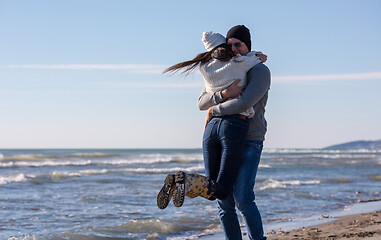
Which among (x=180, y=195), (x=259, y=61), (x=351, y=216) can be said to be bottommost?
(x=351, y=216)

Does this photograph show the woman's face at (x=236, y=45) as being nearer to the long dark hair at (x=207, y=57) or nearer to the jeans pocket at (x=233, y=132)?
the long dark hair at (x=207, y=57)

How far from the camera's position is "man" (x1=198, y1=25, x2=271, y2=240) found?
3803 millimetres

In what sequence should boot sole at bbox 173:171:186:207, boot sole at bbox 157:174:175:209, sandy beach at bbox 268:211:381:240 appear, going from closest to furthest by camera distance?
boot sole at bbox 173:171:186:207
boot sole at bbox 157:174:175:209
sandy beach at bbox 268:211:381:240

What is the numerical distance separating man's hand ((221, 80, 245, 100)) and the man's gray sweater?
4 cm

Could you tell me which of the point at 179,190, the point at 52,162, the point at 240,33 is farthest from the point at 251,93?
the point at 52,162

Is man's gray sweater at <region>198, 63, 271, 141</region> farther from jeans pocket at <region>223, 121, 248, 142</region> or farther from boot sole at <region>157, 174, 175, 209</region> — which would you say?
boot sole at <region>157, 174, 175, 209</region>

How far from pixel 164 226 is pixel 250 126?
151 inches

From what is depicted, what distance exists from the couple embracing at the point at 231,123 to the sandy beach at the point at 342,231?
241cm

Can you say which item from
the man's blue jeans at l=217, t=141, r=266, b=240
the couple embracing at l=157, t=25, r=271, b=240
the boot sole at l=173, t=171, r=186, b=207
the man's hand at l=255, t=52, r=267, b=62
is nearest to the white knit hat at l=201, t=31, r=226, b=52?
the couple embracing at l=157, t=25, r=271, b=240

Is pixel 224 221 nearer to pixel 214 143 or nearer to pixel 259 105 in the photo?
pixel 214 143

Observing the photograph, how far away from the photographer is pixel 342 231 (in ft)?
21.2

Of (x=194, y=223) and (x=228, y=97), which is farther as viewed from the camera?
(x=194, y=223)

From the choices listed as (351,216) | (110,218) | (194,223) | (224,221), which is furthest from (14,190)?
(224,221)

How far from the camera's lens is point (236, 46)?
12.9ft
